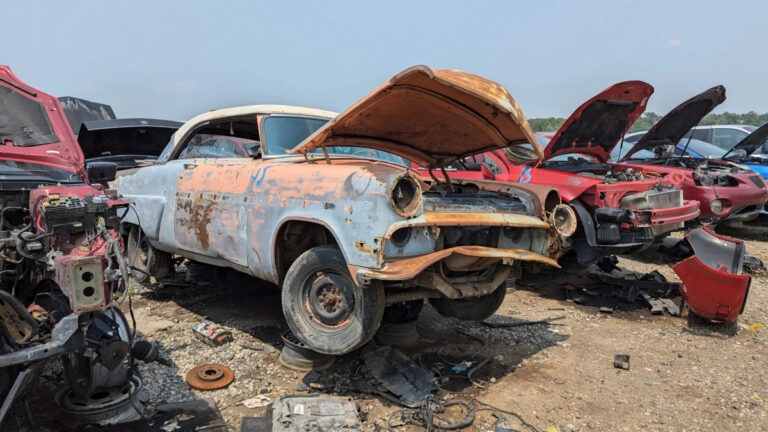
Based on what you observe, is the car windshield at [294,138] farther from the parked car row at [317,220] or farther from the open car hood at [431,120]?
the open car hood at [431,120]

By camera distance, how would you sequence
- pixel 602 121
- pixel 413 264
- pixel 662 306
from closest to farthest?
Answer: pixel 413 264 → pixel 662 306 → pixel 602 121

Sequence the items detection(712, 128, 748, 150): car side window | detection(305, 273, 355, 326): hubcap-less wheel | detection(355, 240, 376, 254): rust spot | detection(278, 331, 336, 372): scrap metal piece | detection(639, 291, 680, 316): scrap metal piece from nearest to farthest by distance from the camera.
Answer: detection(355, 240, 376, 254): rust spot, detection(305, 273, 355, 326): hubcap-less wheel, detection(278, 331, 336, 372): scrap metal piece, detection(639, 291, 680, 316): scrap metal piece, detection(712, 128, 748, 150): car side window

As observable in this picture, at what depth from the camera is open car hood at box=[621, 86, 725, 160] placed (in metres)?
6.58

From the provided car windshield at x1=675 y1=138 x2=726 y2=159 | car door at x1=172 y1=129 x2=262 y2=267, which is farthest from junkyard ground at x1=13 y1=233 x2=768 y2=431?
car windshield at x1=675 y1=138 x2=726 y2=159

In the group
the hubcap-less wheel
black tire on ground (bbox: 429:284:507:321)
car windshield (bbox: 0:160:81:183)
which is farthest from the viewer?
black tire on ground (bbox: 429:284:507:321)

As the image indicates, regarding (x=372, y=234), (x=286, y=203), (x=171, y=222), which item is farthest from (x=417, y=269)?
(x=171, y=222)

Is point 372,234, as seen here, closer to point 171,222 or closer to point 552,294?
point 171,222

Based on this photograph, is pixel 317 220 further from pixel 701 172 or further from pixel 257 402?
pixel 701 172

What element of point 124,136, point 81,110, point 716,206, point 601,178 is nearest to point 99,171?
point 601,178

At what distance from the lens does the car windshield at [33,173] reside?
2846mm

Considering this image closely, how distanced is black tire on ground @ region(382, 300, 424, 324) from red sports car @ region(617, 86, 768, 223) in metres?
4.22

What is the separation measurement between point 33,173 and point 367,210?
6.52 feet

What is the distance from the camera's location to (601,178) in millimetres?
5781

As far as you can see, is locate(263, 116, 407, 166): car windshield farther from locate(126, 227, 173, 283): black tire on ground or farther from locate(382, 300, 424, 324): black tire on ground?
locate(126, 227, 173, 283): black tire on ground
